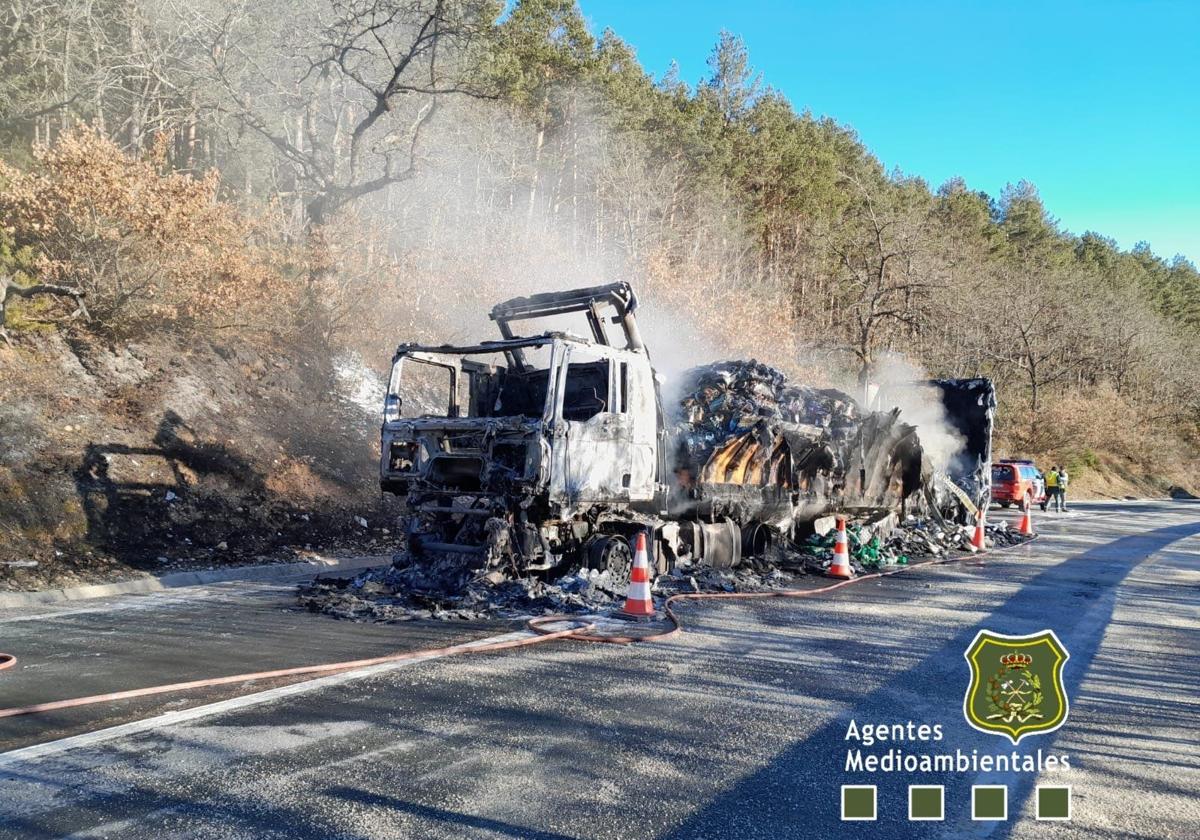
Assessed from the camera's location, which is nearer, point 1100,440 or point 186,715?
point 186,715

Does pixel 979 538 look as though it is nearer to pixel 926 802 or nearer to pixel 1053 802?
pixel 1053 802

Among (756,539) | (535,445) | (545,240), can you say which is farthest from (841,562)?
(545,240)

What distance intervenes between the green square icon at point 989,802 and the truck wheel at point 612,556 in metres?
5.05

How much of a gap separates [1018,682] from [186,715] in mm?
4580

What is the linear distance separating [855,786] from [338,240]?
1808 centimetres

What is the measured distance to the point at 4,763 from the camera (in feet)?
13.9

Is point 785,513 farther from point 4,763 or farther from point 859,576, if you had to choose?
point 4,763

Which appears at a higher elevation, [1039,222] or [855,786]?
[1039,222]

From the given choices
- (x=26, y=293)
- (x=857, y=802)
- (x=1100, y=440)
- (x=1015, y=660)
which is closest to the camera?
(x=857, y=802)

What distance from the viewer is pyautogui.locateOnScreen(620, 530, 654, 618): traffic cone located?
831 cm

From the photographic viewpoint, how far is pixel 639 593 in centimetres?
833

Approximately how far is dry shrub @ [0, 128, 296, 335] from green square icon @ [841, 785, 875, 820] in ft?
43.5

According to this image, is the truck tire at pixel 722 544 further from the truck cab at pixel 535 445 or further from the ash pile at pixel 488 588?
the truck cab at pixel 535 445

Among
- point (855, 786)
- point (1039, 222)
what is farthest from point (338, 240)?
point (1039, 222)
